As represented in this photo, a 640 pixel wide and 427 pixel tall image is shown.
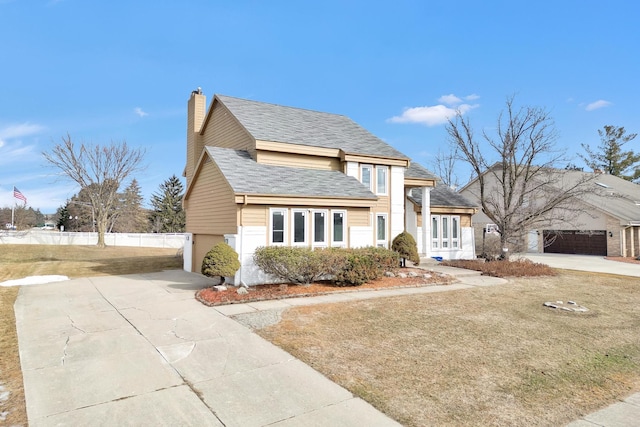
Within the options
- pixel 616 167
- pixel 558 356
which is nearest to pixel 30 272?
pixel 558 356

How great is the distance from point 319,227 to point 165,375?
8.92 meters

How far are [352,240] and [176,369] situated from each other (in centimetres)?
959

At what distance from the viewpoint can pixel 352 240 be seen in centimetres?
1399

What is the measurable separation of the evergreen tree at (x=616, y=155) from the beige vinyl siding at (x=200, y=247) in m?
55.4

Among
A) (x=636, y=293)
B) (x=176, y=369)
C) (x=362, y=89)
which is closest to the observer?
(x=176, y=369)

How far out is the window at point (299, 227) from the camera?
12805 mm

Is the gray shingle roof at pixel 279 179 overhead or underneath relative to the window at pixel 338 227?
overhead

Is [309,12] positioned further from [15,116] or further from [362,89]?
[15,116]

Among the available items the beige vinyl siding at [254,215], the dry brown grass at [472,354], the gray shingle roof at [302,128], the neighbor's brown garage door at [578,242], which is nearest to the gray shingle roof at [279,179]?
the beige vinyl siding at [254,215]

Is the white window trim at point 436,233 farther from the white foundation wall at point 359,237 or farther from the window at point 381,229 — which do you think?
the white foundation wall at point 359,237

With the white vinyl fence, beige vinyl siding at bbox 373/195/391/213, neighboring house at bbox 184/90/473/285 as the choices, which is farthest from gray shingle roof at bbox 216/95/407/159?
the white vinyl fence

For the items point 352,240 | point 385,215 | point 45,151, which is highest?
point 45,151

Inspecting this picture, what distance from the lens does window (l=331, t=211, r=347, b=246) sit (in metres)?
13.7

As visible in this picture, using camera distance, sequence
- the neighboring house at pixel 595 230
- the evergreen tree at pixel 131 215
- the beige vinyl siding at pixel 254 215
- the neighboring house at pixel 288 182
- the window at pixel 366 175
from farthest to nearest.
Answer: the evergreen tree at pixel 131 215, the neighboring house at pixel 595 230, the window at pixel 366 175, the neighboring house at pixel 288 182, the beige vinyl siding at pixel 254 215
